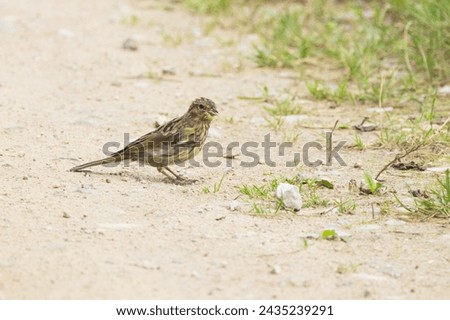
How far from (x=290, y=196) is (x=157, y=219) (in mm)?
1013

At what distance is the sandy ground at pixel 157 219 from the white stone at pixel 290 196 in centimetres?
11

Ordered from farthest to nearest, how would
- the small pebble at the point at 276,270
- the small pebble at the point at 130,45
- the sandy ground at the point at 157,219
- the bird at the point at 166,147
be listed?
the small pebble at the point at 130,45
the bird at the point at 166,147
the small pebble at the point at 276,270
the sandy ground at the point at 157,219

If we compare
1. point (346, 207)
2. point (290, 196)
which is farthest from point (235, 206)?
point (346, 207)

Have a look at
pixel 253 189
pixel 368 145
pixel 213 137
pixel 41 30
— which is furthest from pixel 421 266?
pixel 41 30

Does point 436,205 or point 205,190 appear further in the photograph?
point 205,190

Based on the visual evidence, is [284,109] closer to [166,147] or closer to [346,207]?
[166,147]

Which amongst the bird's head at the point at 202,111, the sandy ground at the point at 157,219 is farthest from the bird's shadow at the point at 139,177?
the bird's head at the point at 202,111

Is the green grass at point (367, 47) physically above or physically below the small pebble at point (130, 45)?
above

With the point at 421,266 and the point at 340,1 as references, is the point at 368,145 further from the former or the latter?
the point at 340,1

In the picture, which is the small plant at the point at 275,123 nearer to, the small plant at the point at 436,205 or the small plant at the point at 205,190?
the small plant at the point at 205,190

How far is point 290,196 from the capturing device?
6754 mm

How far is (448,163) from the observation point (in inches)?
314

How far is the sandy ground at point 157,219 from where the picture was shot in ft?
17.4

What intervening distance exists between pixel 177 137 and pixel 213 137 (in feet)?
3.88
